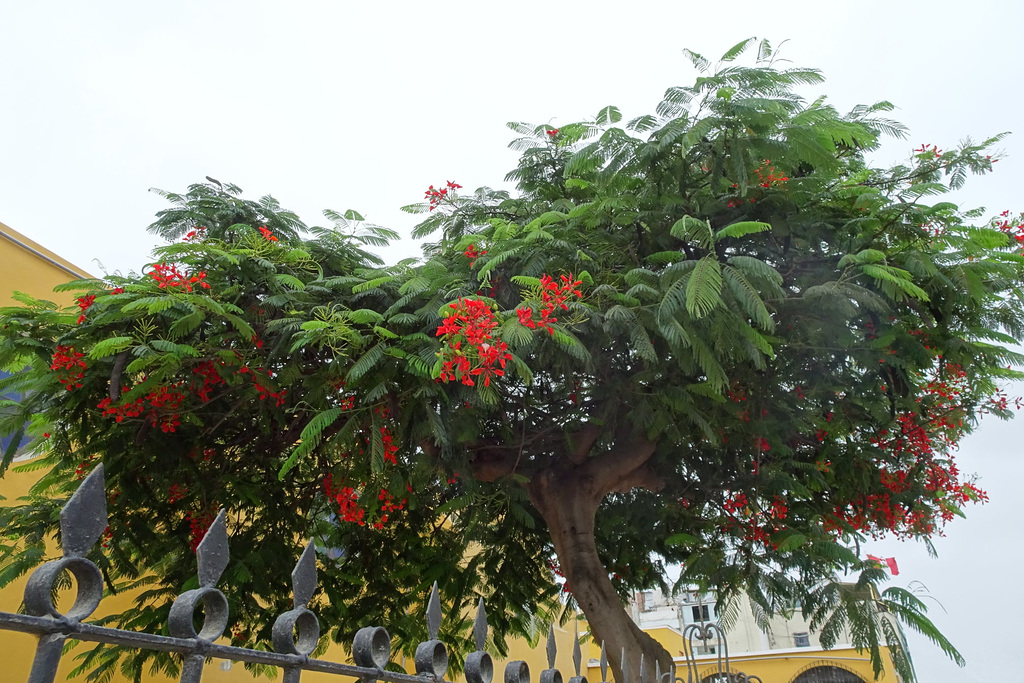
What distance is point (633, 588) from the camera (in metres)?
7.54

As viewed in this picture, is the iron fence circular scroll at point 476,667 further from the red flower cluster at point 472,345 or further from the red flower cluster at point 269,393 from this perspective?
the red flower cluster at point 269,393

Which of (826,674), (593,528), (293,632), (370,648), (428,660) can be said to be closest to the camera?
(293,632)

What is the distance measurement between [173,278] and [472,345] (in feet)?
6.42

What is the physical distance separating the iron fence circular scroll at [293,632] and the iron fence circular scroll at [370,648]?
101 millimetres

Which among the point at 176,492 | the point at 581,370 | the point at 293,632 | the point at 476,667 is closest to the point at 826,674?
the point at 581,370

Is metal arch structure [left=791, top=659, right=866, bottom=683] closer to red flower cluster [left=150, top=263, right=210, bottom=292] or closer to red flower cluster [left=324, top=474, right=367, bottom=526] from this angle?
red flower cluster [left=324, top=474, right=367, bottom=526]

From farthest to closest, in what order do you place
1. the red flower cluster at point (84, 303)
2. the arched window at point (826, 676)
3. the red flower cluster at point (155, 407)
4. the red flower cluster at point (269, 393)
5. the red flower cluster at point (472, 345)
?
the arched window at point (826, 676) → the red flower cluster at point (269, 393) → the red flower cluster at point (155, 407) → the red flower cluster at point (84, 303) → the red flower cluster at point (472, 345)

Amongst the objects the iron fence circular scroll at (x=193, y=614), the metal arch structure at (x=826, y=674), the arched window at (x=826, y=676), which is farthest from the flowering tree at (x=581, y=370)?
the arched window at (x=826, y=676)

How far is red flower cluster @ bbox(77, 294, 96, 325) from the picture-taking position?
4598 mm

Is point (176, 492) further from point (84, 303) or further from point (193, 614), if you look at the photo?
point (193, 614)

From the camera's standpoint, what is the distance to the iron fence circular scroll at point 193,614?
1.26 meters

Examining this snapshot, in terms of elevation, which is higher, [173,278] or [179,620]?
[173,278]

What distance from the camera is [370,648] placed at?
1688mm

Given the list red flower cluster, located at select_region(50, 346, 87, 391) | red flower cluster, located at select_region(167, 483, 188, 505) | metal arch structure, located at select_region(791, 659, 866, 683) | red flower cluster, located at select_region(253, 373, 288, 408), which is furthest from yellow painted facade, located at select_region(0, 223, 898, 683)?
metal arch structure, located at select_region(791, 659, 866, 683)
